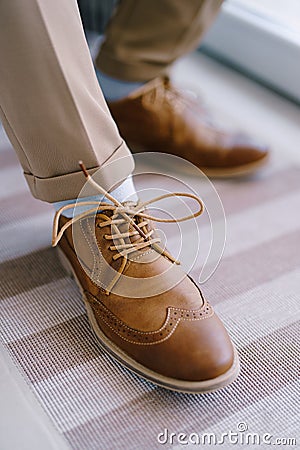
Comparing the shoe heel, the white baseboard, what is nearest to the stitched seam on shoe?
the shoe heel

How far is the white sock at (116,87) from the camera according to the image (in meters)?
1.09

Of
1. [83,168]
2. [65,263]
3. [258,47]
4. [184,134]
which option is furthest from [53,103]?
[258,47]

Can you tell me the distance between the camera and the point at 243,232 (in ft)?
3.05

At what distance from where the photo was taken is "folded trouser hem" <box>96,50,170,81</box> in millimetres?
1080

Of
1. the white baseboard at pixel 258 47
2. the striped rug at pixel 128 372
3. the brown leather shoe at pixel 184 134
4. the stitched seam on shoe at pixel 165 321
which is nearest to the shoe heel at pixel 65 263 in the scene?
the striped rug at pixel 128 372

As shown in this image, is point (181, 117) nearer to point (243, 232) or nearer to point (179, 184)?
point (179, 184)

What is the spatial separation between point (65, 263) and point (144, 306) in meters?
0.18

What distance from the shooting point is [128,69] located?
108cm

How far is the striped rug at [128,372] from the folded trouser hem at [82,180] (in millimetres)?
148

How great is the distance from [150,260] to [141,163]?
403mm

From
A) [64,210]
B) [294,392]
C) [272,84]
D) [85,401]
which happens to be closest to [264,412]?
[294,392]

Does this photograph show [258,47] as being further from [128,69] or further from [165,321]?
[165,321]

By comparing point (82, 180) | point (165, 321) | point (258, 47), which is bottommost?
point (258, 47)

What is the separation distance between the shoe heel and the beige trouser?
10 cm
